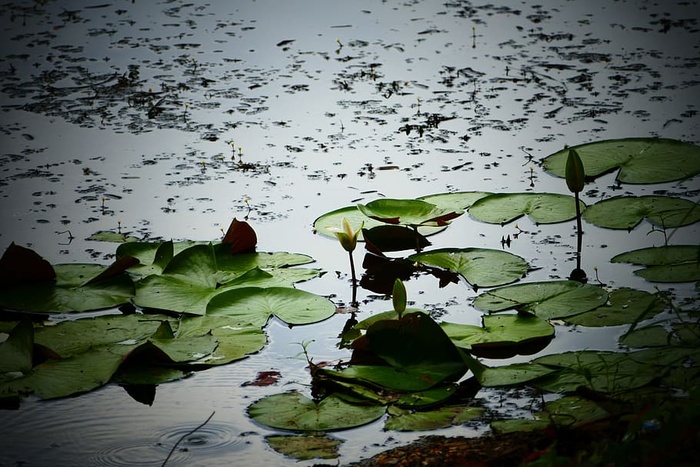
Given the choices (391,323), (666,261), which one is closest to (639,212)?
(666,261)

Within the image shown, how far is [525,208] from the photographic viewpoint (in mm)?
3408

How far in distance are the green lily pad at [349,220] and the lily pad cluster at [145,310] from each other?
0.76 ft

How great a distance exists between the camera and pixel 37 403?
8.02 feet

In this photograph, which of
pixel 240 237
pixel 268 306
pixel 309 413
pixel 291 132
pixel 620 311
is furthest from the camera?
pixel 291 132

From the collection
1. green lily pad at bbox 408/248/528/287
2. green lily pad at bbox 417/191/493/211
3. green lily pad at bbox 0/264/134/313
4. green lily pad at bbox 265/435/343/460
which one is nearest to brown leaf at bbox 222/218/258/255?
green lily pad at bbox 0/264/134/313

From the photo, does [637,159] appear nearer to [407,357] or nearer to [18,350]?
[407,357]

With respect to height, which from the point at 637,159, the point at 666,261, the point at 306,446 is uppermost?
the point at 637,159

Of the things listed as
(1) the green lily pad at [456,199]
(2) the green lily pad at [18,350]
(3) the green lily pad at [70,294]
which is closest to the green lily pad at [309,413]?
(2) the green lily pad at [18,350]

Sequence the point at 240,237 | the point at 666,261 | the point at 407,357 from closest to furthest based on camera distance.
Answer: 1. the point at 407,357
2. the point at 666,261
3. the point at 240,237

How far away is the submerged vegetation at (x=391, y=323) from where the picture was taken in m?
2.29

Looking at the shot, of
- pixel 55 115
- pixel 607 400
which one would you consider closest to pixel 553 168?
pixel 607 400

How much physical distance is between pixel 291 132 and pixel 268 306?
1643 millimetres

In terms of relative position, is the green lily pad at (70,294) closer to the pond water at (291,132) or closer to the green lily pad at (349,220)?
the pond water at (291,132)

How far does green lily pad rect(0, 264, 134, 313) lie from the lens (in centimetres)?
290
